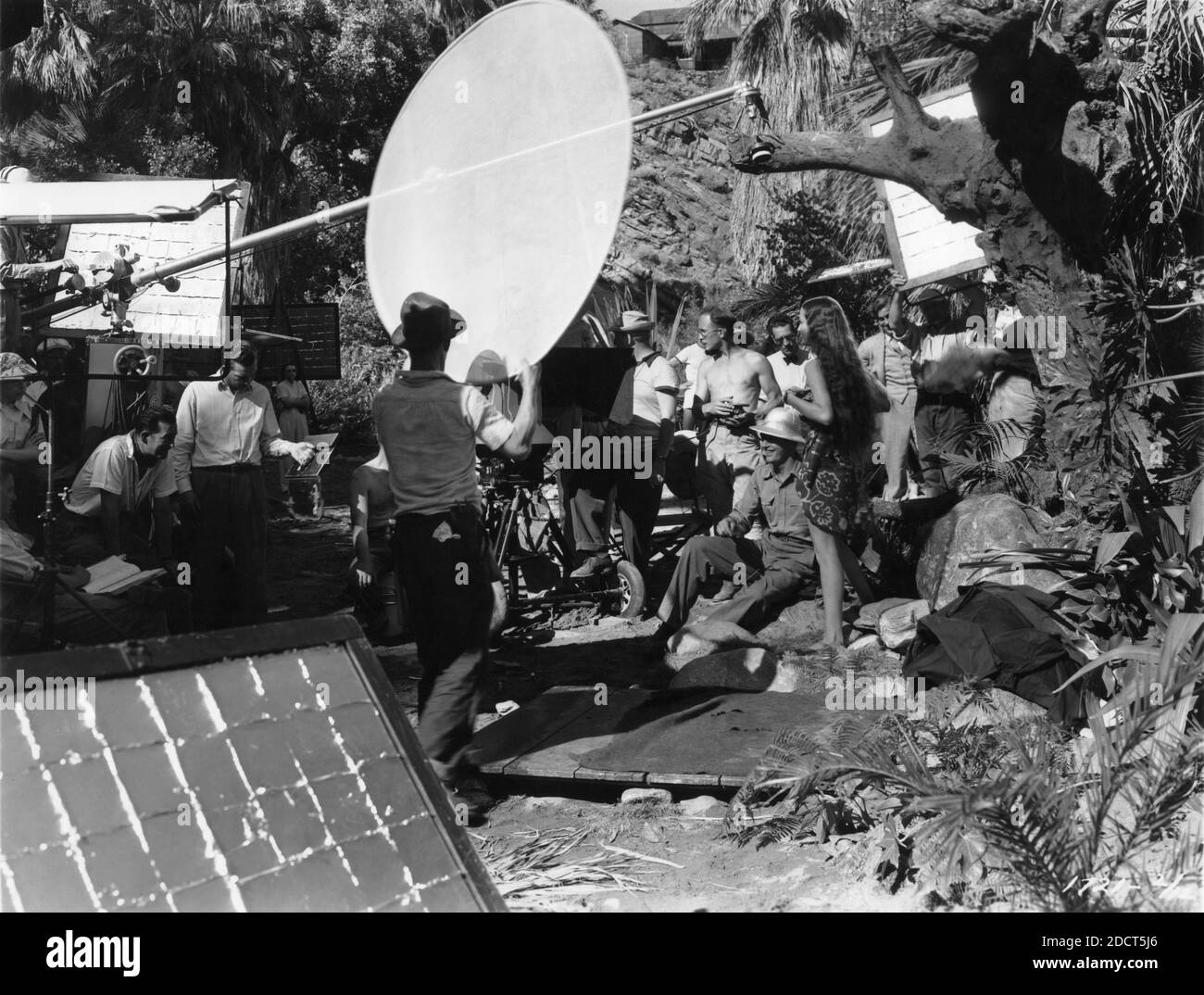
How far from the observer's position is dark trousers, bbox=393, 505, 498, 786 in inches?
167

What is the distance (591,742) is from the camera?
4.82m

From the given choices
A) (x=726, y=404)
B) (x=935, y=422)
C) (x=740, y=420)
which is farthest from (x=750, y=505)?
(x=935, y=422)

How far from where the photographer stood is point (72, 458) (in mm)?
6875

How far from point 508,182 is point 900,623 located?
9.81ft

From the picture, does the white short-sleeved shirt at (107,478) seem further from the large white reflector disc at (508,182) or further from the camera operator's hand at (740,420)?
the camera operator's hand at (740,420)

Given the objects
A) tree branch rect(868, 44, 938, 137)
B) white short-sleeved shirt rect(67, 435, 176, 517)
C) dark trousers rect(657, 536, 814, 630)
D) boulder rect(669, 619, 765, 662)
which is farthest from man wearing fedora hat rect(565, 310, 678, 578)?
white short-sleeved shirt rect(67, 435, 176, 517)

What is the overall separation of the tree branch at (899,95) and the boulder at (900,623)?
241 cm

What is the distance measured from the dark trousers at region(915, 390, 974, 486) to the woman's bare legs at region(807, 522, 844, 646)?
146cm

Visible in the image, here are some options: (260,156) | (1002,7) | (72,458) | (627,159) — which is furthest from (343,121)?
(627,159)

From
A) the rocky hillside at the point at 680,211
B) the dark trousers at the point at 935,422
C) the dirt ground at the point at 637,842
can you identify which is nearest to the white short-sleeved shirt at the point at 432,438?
the dirt ground at the point at 637,842

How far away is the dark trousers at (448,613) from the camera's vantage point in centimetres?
423

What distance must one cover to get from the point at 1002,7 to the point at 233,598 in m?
4.71

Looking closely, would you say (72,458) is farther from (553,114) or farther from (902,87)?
(902,87)
